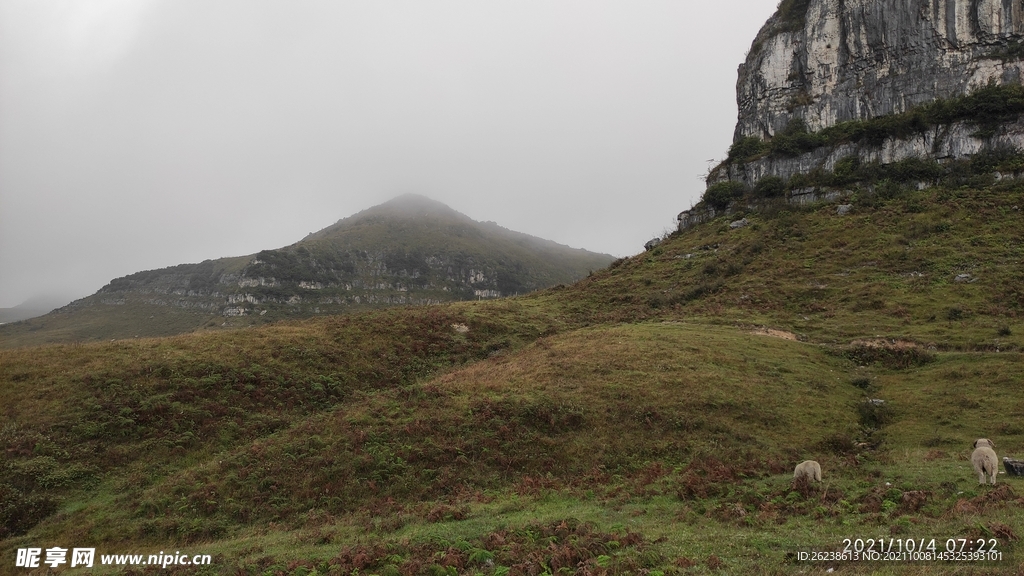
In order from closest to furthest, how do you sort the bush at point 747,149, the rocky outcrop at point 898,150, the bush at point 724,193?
1. the rocky outcrop at point 898,150
2. the bush at point 724,193
3. the bush at point 747,149

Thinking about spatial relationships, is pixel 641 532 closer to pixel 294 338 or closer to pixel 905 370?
pixel 905 370

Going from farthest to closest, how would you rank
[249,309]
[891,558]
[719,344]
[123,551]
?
[249,309] → [719,344] → [123,551] → [891,558]

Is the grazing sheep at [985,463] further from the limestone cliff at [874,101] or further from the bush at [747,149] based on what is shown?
the bush at [747,149]

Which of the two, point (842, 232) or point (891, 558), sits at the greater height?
point (842, 232)

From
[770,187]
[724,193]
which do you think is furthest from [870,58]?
[724,193]

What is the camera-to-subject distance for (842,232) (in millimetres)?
60000

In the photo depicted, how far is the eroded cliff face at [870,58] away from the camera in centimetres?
7344

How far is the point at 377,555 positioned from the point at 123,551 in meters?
9.88

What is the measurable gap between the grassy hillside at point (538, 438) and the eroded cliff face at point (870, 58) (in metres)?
42.6

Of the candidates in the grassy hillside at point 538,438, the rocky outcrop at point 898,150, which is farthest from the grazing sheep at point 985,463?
the rocky outcrop at point 898,150

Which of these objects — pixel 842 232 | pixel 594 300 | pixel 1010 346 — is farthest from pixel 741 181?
pixel 1010 346

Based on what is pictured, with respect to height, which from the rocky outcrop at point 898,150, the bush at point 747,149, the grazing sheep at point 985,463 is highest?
the bush at point 747,149

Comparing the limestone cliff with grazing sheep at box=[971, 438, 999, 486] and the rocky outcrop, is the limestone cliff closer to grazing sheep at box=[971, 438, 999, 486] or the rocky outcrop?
the rocky outcrop

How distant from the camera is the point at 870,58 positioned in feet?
269
